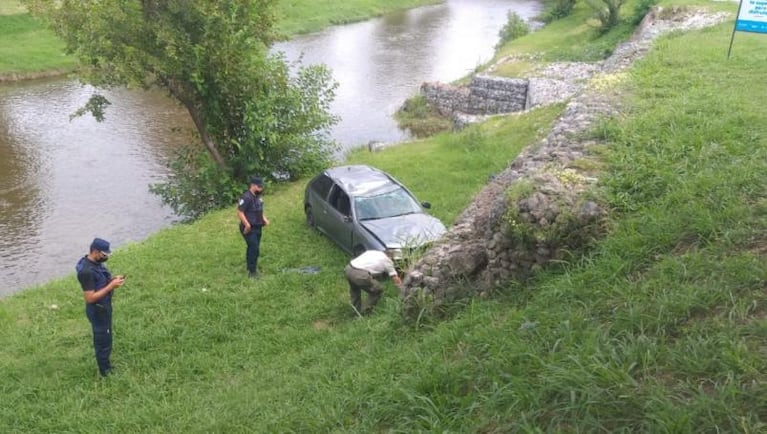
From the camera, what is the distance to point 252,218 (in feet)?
33.0

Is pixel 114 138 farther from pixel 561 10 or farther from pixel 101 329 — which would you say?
pixel 561 10

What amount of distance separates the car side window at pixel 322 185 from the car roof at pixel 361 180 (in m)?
0.11

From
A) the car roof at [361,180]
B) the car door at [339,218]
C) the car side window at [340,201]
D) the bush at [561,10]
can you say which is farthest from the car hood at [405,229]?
the bush at [561,10]

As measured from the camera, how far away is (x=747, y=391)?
363cm

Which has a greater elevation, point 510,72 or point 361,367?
point 361,367

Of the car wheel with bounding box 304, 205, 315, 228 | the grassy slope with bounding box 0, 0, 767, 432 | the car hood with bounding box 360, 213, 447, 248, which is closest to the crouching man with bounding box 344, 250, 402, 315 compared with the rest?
the grassy slope with bounding box 0, 0, 767, 432

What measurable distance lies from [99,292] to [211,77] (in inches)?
348

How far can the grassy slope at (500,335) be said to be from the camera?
4.11 m

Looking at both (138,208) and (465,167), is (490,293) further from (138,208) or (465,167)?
(138,208)

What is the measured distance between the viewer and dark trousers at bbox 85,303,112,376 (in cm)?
727

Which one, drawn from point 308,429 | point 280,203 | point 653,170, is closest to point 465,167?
point 280,203

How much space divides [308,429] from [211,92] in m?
11.6

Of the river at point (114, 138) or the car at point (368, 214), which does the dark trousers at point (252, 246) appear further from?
the river at point (114, 138)

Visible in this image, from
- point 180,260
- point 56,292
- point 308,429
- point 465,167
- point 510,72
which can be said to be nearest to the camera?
point 308,429
